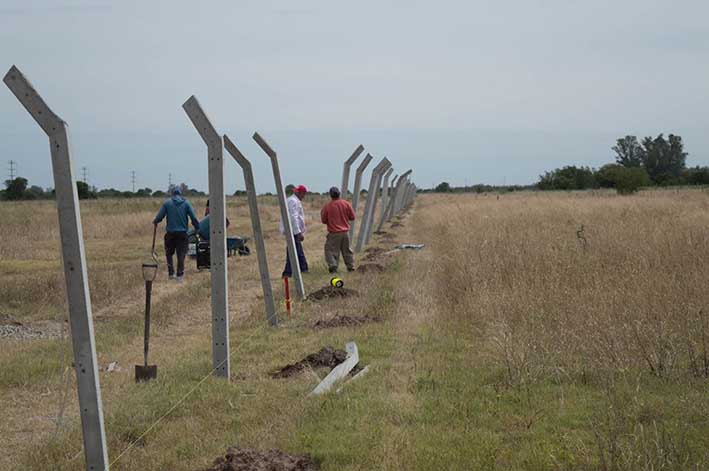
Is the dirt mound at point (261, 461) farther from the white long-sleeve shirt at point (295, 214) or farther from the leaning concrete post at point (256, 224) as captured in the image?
the white long-sleeve shirt at point (295, 214)

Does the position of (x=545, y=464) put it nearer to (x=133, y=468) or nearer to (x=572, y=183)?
(x=133, y=468)

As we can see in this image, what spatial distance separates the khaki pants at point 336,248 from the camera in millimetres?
15898

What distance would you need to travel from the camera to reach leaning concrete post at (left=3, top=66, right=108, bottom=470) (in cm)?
471

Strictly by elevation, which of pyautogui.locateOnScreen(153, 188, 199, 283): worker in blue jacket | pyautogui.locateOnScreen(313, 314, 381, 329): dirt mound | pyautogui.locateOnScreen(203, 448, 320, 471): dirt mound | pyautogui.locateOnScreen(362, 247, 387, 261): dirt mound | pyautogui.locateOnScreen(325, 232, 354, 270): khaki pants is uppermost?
pyautogui.locateOnScreen(153, 188, 199, 283): worker in blue jacket

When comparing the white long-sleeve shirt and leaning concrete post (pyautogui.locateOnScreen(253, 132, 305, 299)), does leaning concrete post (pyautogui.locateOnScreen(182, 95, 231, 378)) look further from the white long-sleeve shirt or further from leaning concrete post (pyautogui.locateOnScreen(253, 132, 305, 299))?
the white long-sleeve shirt

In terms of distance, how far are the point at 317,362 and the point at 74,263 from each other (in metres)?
3.45

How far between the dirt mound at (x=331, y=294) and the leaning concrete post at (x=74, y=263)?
736 cm

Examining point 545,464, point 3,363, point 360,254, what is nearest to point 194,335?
point 3,363

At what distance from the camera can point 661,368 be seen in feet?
22.6

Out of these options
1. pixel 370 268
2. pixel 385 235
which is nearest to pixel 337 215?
pixel 370 268

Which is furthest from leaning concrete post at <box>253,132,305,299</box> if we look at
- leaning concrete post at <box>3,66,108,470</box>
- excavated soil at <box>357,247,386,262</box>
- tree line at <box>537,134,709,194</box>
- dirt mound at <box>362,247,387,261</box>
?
tree line at <box>537,134,709,194</box>

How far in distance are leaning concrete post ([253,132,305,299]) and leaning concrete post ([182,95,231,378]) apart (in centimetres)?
483

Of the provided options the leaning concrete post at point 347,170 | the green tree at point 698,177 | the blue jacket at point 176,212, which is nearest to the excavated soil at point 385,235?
the leaning concrete post at point 347,170

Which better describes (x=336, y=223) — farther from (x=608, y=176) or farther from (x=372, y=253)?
(x=608, y=176)
